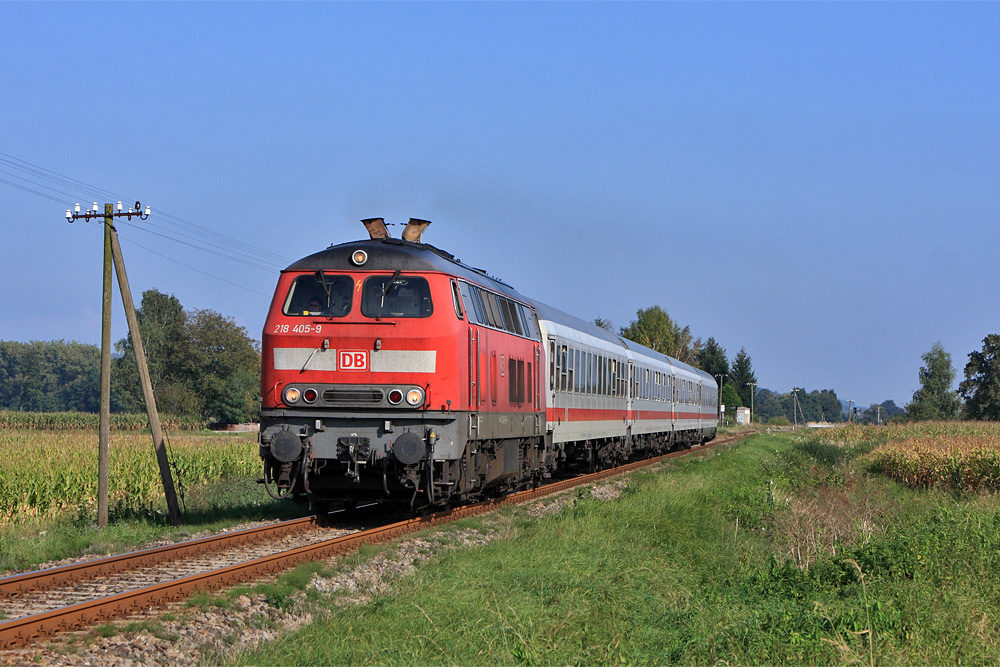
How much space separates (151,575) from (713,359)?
424 ft

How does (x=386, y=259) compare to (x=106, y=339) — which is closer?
(x=386, y=259)

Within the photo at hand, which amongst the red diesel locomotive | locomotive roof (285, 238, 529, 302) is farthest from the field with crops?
locomotive roof (285, 238, 529, 302)

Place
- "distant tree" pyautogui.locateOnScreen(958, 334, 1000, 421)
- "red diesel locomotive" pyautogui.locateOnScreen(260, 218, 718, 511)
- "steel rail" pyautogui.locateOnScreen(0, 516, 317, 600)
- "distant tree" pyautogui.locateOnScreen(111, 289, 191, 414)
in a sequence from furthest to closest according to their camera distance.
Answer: "distant tree" pyautogui.locateOnScreen(958, 334, 1000, 421)
"distant tree" pyautogui.locateOnScreen(111, 289, 191, 414)
"red diesel locomotive" pyautogui.locateOnScreen(260, 218, 718, 511)
"steel rail" pyautogui.locateOnScreen(0, 516, 317, 600)

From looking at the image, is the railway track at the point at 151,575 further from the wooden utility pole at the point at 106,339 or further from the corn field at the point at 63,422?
the corn field at the point at 63,422

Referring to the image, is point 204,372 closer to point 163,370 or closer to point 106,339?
point 163,370

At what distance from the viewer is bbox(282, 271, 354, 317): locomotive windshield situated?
523 inches

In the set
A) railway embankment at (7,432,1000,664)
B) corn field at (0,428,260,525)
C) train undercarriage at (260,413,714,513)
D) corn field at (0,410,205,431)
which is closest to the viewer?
railway embankment at (7,432,1000,664)

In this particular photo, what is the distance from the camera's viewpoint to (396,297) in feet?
43.5

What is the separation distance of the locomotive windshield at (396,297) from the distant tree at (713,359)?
122 meters

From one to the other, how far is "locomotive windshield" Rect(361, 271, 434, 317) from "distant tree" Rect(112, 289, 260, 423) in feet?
241

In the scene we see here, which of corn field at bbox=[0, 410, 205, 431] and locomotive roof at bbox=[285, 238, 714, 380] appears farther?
corn field at bbox=[0, 410, 205, 431]

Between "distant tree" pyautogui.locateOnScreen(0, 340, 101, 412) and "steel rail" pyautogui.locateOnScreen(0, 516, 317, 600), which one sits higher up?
"distant tree" pyautogui.locateOnScreen(0, 340, 101, 412)

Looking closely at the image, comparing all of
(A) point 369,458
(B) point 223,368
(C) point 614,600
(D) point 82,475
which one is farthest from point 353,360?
(B) point 223,368

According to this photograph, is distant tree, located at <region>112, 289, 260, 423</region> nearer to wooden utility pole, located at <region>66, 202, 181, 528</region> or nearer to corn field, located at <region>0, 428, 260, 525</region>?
corn field, located at <region>0, 428, 260, 525</region>
